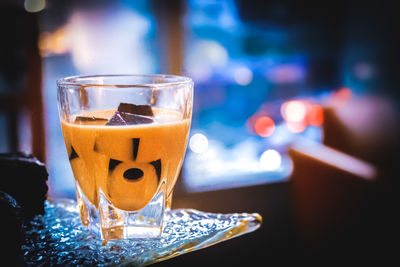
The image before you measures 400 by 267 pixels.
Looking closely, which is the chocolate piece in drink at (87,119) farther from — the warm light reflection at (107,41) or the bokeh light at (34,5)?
the warm light reflection at (107,41)

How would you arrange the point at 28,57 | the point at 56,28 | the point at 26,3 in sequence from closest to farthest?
the point at 28,57 < the point at 26,3 < the point at 56,28

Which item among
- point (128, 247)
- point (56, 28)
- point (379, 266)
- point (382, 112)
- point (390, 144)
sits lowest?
point (379, 266)

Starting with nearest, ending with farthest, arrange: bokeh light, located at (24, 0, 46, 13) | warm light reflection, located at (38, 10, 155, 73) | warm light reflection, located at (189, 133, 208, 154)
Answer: bokeh light, located at (24, 0, 46, 13) → warm light reflection, located at (38, 10, 155, 73) → warm light reflection, located at (189, 133, 208, 154)

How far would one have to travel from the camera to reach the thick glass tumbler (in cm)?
43

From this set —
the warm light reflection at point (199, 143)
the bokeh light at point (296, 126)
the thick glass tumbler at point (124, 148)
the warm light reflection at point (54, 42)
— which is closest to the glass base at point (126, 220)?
the thick glass tumbler at point (124, 148)

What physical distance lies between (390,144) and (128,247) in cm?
224

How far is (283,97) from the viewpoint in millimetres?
3166

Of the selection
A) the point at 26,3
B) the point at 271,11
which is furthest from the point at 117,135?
the point at 271,11

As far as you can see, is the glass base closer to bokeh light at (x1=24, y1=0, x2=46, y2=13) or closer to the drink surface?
the drink surface

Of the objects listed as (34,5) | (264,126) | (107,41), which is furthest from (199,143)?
(34,5)

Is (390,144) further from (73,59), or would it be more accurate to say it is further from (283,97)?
(73,59)

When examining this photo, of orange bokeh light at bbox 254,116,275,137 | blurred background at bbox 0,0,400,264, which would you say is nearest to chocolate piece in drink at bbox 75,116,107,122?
blurred background at bbox 0,0,400,264

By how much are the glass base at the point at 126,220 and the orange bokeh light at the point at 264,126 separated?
105 inches

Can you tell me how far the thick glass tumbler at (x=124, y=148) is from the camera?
1.42 feet
